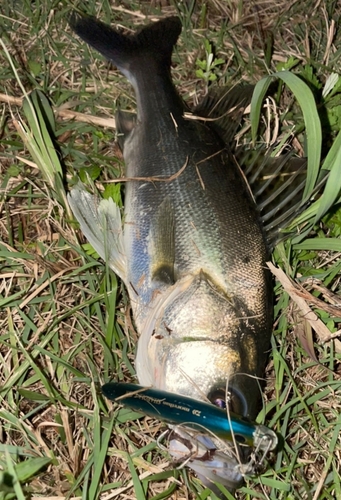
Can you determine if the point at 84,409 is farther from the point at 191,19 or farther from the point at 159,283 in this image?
the point at 191,19

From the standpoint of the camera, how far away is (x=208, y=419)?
79.4 inches

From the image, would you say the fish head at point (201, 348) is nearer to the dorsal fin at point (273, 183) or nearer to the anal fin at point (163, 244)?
the anal fin at point (163, 244)

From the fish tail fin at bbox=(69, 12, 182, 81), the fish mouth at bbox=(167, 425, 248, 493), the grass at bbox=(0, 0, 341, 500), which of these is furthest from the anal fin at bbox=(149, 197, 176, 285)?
the fish tail fin at bbox=(69, 12, 182, 81)

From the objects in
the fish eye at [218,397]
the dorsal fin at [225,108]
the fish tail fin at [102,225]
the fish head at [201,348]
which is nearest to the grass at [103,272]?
the fish tail fin at [102,225]

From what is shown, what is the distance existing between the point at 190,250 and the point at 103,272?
1.92 ft

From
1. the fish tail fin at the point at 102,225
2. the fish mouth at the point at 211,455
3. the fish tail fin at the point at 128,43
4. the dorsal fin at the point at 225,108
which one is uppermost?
the fish tail fin at the point at 128,43

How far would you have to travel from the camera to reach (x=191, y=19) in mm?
3320

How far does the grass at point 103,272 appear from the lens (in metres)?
2.42

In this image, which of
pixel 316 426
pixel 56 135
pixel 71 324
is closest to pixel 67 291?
pixel 71 324

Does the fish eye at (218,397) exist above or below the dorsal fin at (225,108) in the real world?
below

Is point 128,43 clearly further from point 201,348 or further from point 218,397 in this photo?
point 218,397

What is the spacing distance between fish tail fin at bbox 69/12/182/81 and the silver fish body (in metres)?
0.07

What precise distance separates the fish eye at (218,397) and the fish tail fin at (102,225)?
717 millimetres

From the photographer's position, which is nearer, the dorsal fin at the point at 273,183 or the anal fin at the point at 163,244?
the anal fin at the point at 163,244
